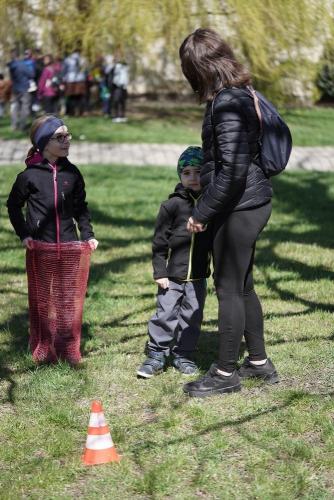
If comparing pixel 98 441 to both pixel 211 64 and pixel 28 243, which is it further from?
pixel 211 64

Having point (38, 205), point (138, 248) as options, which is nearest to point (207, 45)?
point (38, 205)

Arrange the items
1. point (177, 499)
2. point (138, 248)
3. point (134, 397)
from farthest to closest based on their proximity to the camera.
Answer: point (138, 248) < point (134, 397) < point (177, 499)

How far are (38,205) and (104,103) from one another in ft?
52.2

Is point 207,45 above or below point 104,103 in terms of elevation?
above

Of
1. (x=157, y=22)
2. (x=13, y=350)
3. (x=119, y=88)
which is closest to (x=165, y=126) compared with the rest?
(x=119, y=88)

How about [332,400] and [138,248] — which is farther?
[138,248]

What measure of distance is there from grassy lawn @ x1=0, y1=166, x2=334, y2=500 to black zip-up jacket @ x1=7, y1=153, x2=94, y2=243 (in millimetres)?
804

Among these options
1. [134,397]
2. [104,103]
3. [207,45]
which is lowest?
[104,103]

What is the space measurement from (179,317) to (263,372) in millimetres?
622

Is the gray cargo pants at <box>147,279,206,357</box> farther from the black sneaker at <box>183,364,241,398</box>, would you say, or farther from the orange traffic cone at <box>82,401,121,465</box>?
the orange traffic cone at <box>82,401,121,465</box>

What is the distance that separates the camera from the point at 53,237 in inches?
221

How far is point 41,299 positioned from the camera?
18.4 ft

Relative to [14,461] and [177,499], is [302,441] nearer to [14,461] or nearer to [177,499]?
[177,499]

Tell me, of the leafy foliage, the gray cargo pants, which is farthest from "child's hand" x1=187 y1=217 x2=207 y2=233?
the leafy foliage
